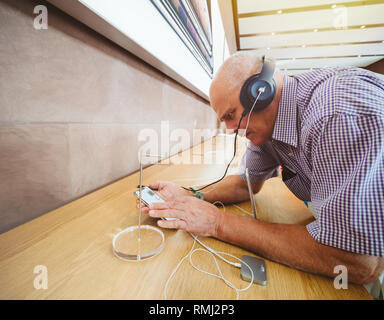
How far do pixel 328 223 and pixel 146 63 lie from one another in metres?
1.06

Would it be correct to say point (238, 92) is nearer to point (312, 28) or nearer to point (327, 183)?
point (327, 183)

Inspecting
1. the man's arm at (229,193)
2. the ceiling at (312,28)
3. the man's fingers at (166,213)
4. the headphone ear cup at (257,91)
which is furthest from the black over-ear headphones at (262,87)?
the ceiling at (312,28)

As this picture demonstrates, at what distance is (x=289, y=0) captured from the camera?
267 centimetres

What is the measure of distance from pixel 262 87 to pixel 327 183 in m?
0.35

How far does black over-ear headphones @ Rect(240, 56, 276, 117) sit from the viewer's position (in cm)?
57

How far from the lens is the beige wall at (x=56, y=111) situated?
1.44ft

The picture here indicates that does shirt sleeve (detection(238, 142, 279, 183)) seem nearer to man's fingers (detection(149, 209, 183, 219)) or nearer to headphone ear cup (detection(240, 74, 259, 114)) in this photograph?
headphone ear cup (detection(240, 74, 259, 114))

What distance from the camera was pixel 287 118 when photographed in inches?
22.1

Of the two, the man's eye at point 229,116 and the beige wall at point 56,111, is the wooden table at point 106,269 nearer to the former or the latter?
the beige wall at point 56,111

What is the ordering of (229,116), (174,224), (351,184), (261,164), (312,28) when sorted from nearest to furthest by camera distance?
(351,184), (174,224), (229,116), (261,164), (312,28)

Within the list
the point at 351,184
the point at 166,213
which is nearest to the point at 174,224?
the point at 166,213

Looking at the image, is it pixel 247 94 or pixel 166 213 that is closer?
pixel 166 213

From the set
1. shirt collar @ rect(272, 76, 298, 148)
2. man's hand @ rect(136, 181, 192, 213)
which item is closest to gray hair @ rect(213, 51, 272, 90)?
shirt collar @ rect(272, 76, 298, 148)

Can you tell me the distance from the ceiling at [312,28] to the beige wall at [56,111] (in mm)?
3098
